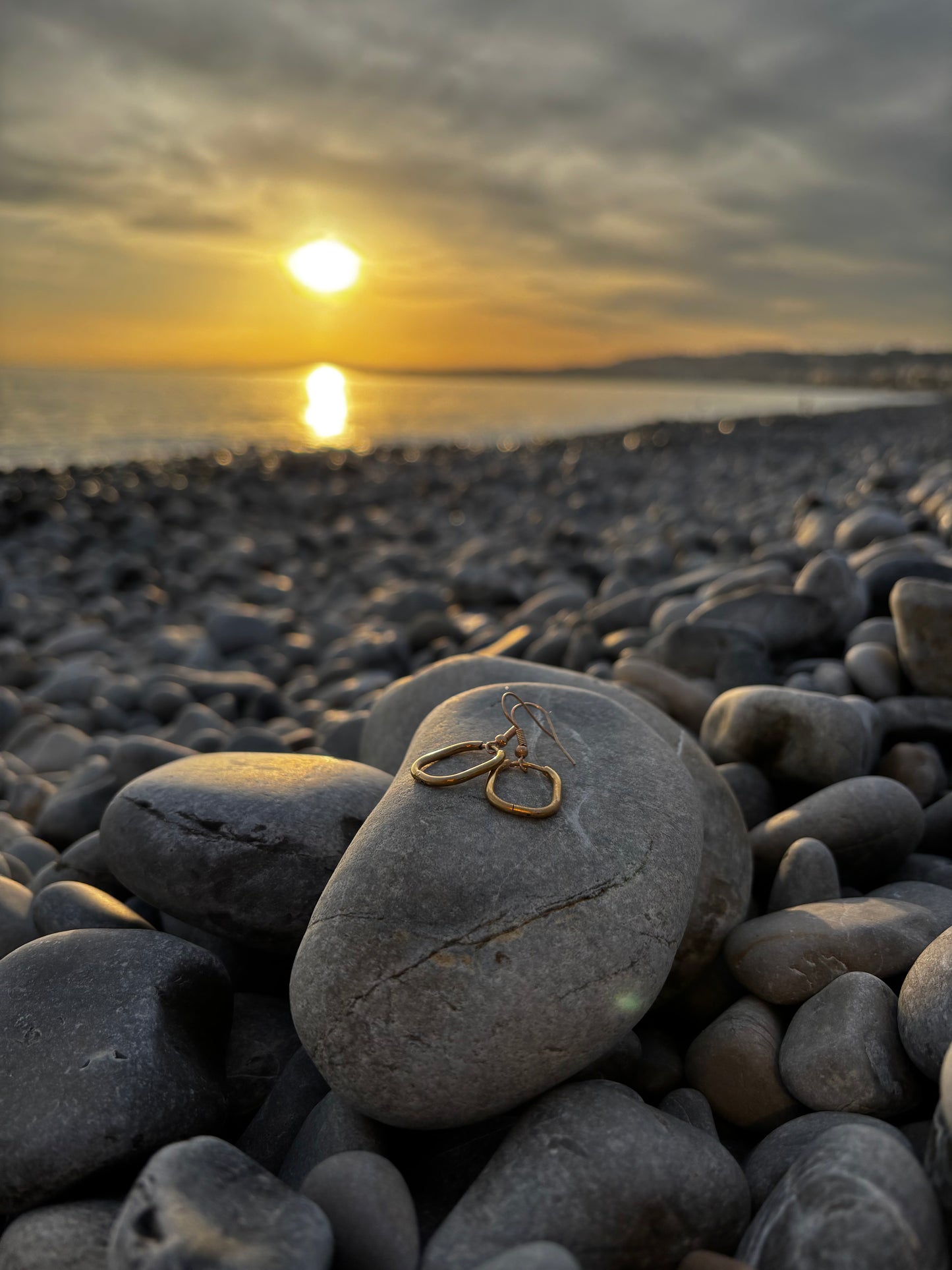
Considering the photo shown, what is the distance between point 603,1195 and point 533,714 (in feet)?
3.40

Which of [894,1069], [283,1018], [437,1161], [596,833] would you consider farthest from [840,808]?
[283,1018]

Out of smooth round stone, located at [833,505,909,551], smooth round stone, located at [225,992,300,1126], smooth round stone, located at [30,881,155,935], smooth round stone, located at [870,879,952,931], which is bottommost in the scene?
smooth round stone, located at [225,992,300,1126]

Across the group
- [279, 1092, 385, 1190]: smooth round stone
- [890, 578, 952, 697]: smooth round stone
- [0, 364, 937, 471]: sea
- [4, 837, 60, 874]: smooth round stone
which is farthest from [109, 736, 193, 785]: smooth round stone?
[0, 364, 937, 471]: sea

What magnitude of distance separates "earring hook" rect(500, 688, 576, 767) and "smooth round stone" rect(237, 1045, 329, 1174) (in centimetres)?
92

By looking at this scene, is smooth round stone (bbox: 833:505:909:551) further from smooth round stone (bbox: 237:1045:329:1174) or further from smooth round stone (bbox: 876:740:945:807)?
smooth round stone (bbox: 237:1045:329:1174)

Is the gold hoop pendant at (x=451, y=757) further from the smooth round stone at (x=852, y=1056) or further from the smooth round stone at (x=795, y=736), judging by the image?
the smooth round stone at (x=795, y=736)

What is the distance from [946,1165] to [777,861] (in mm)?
1127

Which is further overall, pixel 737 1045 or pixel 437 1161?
pixel 737 1045

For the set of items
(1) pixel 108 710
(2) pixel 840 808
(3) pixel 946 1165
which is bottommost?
(1) pixel 108 710

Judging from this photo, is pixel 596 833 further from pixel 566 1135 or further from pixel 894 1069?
pixel 894 1069

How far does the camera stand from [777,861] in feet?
8.18

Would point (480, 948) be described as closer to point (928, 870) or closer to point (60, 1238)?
point (60, 1238)

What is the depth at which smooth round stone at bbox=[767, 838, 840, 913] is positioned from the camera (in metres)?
2.30

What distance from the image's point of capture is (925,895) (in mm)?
2266
